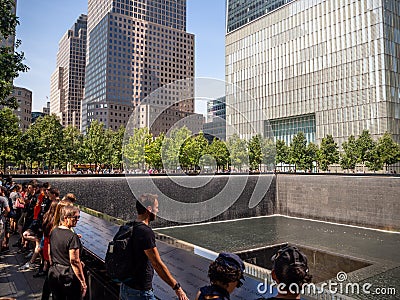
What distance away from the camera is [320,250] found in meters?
21.5

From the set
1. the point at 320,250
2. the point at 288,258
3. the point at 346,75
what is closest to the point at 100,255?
the point at 288,258

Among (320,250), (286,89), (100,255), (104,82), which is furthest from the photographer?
(104,82)

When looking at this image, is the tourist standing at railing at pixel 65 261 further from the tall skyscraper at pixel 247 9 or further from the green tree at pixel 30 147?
the tall skyscraper at pixel 247 9

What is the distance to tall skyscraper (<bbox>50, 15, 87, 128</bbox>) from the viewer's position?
589 ft

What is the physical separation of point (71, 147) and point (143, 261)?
50887mm

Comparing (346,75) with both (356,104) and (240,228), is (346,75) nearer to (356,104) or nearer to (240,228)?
(356,104)

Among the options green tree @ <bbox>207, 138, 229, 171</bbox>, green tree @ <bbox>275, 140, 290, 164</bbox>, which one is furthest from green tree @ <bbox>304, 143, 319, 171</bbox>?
green tree @ <bbox>207, 138, 229, 171</bbox>

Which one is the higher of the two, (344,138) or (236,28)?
(236,28)

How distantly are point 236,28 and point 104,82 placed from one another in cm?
6380

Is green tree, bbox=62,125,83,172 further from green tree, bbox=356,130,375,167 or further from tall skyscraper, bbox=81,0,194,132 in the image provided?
tall skyscraper, bbox=81,0,194,132

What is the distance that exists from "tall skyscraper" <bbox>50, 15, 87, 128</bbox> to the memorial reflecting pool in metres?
158

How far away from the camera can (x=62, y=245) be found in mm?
4473

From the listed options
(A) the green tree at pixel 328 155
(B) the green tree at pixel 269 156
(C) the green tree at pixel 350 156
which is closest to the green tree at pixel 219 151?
(B) the green tree at pixel 269 156

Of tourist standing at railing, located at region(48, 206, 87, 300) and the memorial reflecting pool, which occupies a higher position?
tourist standing at railing, located at region(48, 206, 87, 300)
